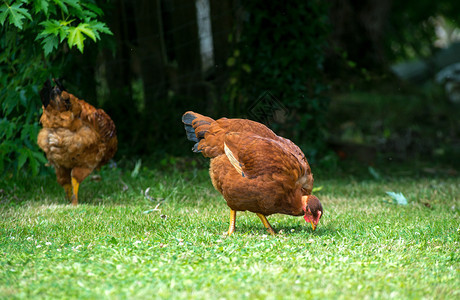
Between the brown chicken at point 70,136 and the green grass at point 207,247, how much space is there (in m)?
0.36

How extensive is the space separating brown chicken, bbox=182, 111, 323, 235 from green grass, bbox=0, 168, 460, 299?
9.7 inches

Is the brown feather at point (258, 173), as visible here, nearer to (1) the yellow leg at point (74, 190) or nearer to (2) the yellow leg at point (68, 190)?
(1) the yellow leg at point (74, 190)

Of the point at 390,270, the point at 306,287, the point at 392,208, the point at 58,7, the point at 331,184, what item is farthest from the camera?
the point at 331,184

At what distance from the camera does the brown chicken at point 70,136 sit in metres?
5.61

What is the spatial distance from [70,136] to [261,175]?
2.24m

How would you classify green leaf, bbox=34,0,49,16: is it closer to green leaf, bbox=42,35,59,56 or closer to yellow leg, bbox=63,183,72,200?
green leaf, bbox=42,35,59,56

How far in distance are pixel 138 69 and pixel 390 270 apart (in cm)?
678

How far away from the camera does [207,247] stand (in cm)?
416

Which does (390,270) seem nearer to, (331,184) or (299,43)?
(331,184)

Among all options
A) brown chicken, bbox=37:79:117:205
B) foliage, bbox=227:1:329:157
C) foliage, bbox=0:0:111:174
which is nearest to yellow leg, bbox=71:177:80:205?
brown chicken, bbox=37:79:117:205

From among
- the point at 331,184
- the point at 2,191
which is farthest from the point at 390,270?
the point at 2,191

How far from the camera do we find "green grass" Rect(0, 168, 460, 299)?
10.8 ft

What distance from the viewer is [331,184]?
728cm

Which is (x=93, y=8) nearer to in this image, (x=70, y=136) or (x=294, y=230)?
(x=70, y=136)
